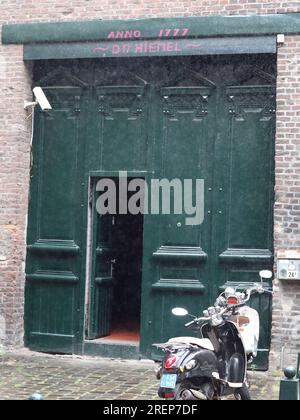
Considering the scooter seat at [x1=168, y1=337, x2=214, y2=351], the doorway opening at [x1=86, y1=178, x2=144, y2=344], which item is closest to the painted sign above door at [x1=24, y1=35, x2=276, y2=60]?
the doorway opening at [x1=86, y1=178, x2=144, y2=344]

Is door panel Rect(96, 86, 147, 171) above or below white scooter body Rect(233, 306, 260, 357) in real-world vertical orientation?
above

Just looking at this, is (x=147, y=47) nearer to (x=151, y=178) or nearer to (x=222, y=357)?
(x=151, y=178)

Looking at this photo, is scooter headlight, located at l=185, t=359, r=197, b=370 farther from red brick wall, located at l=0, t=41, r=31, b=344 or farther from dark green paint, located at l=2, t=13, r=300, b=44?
dark green paint, located at l=2, t=13, r=300, b=44

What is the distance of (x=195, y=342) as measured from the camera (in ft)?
22.9

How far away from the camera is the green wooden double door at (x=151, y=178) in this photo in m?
10.0

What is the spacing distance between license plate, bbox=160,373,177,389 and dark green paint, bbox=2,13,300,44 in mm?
5030

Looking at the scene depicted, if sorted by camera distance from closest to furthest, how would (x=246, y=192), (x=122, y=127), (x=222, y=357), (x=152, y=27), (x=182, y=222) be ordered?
(x=222, y=357), (x=246, y=192), (x=152, y=27), (x=182, y=222), (x=122, y=127)

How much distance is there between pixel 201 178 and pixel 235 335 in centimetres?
349

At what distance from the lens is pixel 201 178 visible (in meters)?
10.2

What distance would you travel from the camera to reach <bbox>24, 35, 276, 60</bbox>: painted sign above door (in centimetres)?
976

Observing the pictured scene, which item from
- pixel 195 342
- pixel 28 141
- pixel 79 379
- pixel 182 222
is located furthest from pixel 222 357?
pixel 28 141

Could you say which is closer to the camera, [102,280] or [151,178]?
[151,178]

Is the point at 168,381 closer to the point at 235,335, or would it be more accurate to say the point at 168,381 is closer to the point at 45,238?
the point at 235,335

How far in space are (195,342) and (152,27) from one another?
487 cm
